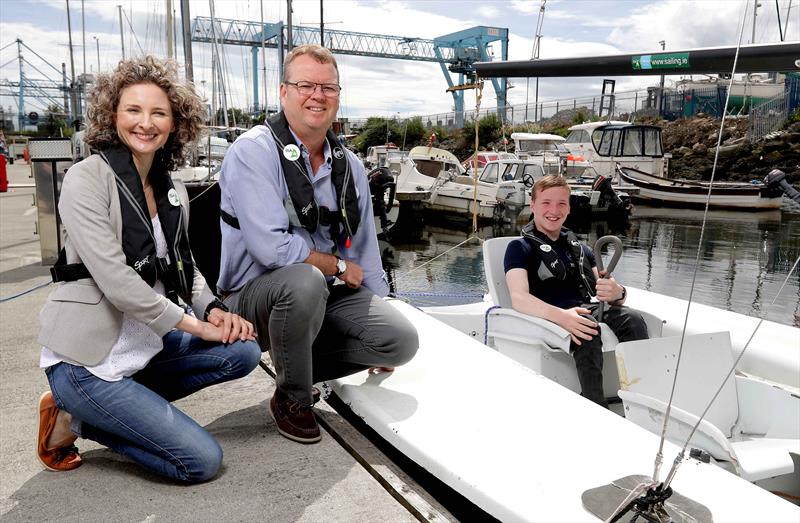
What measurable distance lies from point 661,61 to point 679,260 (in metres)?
11.8

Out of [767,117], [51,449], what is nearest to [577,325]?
[51,449]

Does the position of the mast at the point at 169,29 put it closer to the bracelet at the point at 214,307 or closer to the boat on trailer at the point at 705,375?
the boat on trailer at the point at 705,375

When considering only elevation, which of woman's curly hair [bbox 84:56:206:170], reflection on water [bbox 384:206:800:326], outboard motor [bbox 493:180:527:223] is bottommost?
reflection on water [bbox 384:206:800:326]

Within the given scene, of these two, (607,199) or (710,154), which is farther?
(710,154)

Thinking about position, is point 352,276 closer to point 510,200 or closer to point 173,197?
point 173,197

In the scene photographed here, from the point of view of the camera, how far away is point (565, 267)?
11.7ft

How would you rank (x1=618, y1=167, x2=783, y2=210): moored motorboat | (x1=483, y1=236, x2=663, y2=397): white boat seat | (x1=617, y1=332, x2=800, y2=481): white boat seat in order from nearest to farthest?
(x1=617, y1=332, x2=800, y2=481): white boat seat
(x1=483, y1=236, x2=663, y2=397): white boat seat
(x1=618, y1=167, x2=783, y2=210): moored motorboat

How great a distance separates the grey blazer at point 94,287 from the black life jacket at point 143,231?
3 centimetres

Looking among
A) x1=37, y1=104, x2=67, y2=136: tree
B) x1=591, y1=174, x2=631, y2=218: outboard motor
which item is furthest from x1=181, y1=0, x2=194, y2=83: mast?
x1=37, y1=104, x2=67, y2=136: tree

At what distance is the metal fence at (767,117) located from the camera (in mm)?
6012

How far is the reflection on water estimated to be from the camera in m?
10.3

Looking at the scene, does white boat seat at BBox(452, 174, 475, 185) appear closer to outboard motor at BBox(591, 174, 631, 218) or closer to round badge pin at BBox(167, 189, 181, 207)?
outboard motor at BBox(591, 174, 631, 218)

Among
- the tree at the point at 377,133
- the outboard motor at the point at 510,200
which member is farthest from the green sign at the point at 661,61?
the tree at the point at 377,133

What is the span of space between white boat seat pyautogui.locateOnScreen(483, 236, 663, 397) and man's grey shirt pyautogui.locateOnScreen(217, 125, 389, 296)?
109 cm
